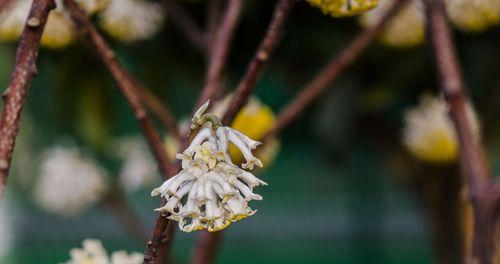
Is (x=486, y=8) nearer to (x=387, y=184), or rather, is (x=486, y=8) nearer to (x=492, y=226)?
(x=492, y=226)

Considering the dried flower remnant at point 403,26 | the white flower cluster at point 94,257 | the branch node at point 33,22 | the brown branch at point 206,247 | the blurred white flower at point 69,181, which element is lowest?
the white flower cluster at point 94,257

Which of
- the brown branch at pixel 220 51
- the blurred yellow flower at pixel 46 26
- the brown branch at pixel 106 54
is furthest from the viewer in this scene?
the blurred yellow flower at pixel 46 26

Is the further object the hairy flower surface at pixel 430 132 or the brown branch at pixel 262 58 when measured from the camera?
the hairy flower surface at pixel 430 132

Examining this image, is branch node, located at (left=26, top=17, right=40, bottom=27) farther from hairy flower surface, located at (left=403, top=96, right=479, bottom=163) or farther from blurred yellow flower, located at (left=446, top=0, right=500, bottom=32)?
hairy flower surface, located at (left=403, top=96, right=479, bottom=163)

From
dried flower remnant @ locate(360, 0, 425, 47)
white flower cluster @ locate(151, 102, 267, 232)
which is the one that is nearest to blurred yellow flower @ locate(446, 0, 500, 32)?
dried flower remnant @ locate(360, 0, 425, 47)

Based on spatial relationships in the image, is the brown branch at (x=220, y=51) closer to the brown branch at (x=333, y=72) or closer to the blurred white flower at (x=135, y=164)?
the brown branch at (x=333, y=72)

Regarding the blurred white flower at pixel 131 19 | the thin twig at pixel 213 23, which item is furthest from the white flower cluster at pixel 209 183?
the blurred white flower at pixel 131 19
